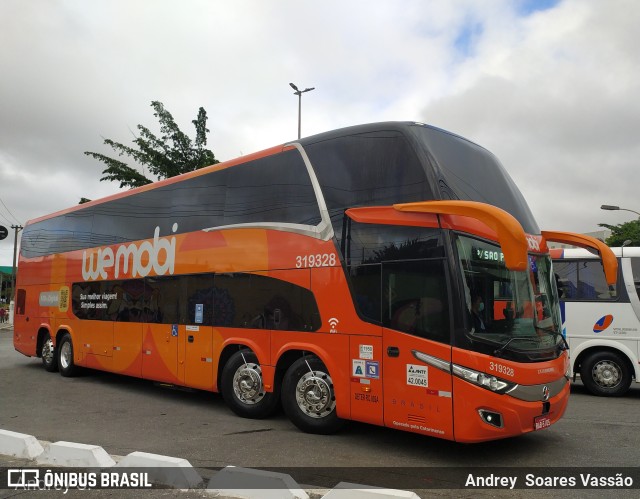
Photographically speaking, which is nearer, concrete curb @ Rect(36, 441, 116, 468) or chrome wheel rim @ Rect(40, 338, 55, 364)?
concrete curb @ Rect(36, 441, 116, 468)

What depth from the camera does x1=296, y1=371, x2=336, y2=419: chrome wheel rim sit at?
695cm

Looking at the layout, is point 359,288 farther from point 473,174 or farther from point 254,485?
point 254,485

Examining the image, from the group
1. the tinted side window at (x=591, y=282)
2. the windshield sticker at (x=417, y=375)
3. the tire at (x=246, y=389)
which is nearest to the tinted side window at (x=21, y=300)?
the tire at (x=246, y=389)

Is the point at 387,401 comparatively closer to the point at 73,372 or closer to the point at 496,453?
the point at 496,453

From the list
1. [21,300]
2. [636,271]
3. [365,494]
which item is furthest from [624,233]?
[365,494]

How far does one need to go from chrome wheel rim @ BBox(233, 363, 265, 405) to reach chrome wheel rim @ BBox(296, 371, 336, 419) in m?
0.94

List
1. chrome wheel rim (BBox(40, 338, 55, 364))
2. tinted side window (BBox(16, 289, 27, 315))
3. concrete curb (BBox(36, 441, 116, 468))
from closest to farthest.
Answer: concrete curb (BBox(36, 441, 116, 468))
chrome wheel rim (BBox(40, 338, 55, 364))
tinted side window (BBox(16, 289, 27, 315))

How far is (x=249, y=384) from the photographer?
8.05 metres

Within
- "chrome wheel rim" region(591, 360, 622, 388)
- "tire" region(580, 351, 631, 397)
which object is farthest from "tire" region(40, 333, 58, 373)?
"chrome wheel rim" region(591, 360, 622, 388)

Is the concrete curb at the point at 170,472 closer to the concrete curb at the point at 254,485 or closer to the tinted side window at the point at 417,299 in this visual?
the concrete curb at the point at 254,485

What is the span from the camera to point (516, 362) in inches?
218

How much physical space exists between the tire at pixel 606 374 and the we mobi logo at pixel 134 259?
27.7ft

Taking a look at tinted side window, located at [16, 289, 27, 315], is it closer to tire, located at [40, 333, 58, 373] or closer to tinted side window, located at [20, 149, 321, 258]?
tire, located at [40, 333, 58, 373]

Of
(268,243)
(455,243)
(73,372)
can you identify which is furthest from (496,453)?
(73,372)
